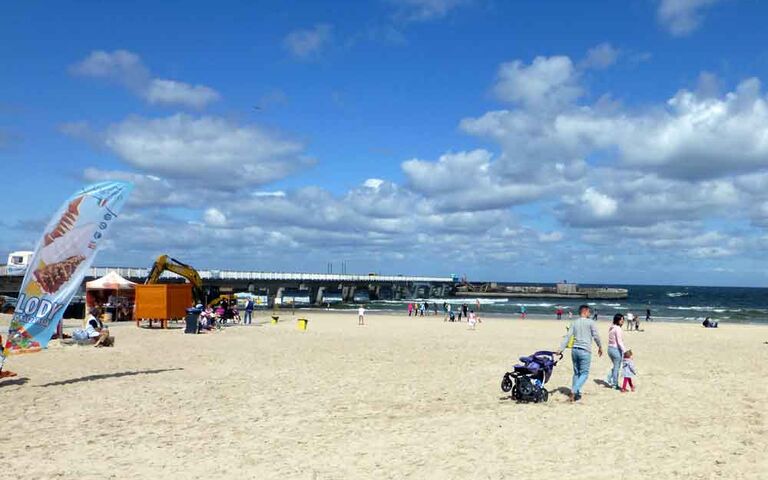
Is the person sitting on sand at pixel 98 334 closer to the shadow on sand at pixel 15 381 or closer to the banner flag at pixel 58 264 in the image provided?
the shadow on sand at pixel 15 381

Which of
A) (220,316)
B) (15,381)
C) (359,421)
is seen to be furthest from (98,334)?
(220,316)

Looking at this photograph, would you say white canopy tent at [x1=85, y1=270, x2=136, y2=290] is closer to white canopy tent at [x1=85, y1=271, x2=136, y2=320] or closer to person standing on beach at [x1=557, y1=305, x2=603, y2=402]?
white canopy tent at [x1=85, y1=271, x2=136, y2=320]

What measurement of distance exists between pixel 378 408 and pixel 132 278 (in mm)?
51784

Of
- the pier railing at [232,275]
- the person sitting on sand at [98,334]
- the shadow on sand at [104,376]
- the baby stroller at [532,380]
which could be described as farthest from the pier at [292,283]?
the baby stroller at [532,380]

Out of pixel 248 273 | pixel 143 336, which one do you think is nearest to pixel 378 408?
pixel 143 336

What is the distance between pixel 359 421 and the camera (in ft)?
30.8

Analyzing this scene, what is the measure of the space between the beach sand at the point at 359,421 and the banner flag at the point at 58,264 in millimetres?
1129

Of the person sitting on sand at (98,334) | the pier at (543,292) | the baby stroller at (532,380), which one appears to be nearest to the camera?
the baby stroller at (532,380)

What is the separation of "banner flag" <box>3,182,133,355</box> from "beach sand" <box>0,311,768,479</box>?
3.70 ft

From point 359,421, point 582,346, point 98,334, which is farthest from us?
point 98,334

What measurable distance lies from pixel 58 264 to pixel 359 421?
6.50 meters

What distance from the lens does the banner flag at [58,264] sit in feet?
37.6

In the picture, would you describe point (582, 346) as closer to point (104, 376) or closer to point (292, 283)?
point (104, 376)

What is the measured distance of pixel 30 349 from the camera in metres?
11.6
